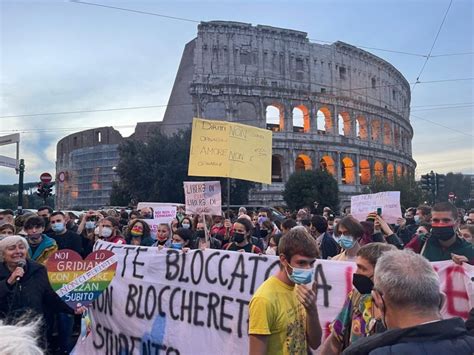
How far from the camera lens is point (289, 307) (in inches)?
111

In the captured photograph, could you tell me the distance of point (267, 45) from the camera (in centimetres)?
4756

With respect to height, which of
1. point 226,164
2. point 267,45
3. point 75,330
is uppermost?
point 267,45

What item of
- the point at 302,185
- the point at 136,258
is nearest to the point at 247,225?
the point at 136,258

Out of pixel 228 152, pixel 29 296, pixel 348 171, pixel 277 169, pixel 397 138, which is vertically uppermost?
pixel 397 138

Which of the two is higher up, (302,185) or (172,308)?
(302,185)

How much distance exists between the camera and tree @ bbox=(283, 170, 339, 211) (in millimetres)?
38406

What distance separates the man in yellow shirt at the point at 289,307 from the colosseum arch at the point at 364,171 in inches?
2004

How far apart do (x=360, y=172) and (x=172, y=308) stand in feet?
165

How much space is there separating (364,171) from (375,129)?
629 cm

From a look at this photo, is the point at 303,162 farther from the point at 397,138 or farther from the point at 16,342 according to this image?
the point at 16,342

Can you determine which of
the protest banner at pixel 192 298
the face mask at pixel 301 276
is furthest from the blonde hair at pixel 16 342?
the protest banner at pixel 192 298

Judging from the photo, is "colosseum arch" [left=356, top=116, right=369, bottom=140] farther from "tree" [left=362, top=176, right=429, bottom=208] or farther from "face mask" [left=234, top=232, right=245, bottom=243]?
"face mask" [left=234, top=232, right=245, bottom=243]

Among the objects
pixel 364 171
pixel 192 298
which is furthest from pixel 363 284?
pixel 364 171

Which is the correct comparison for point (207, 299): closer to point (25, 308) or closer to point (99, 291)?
point (99, 291)
